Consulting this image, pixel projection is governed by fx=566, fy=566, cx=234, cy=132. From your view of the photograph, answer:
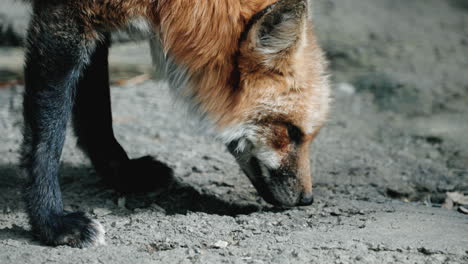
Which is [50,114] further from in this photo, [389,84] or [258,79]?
[389,84]

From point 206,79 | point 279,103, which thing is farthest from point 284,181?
point 206,79

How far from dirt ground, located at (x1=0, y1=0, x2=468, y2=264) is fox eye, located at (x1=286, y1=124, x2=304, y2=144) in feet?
1.48

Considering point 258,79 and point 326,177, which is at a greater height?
point 258,79

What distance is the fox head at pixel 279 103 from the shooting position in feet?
10.1

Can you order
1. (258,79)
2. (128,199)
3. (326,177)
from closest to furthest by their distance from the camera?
(258,79) → (128,199) → (326,177)

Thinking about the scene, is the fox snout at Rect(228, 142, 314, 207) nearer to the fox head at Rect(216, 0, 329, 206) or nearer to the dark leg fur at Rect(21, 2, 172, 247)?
the fox head at Rect(216, 0, 329, 206)

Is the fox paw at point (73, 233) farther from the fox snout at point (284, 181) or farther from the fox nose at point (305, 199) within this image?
the fox nose at point (305, 199)

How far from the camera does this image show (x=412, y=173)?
4.55m

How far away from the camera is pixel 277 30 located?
3.04 metres

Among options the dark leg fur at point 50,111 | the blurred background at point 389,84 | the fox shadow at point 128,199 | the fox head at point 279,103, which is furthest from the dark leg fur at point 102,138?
the fox head at point 279,103

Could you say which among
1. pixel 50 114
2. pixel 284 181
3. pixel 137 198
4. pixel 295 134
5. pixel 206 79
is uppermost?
pixel 206 79

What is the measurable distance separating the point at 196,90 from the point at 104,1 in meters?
0.75

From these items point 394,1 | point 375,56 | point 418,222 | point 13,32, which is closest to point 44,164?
point 418,222

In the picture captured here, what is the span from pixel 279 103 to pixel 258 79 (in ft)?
0.65
